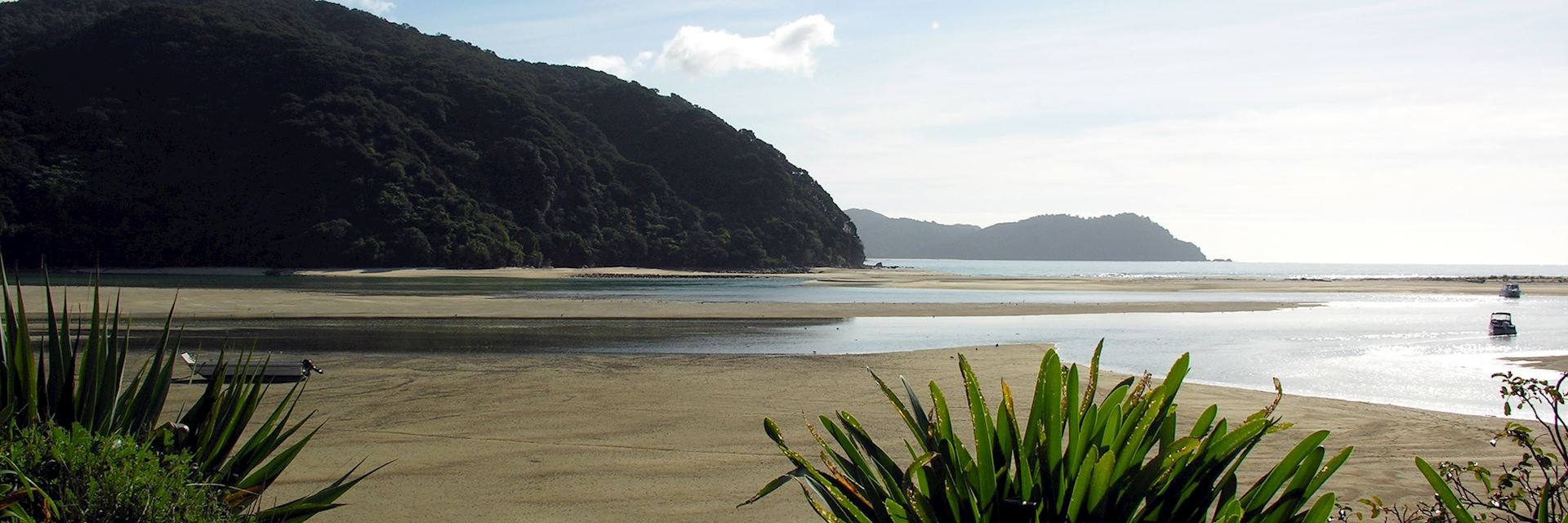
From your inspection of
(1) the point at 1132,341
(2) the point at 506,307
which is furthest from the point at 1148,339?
(2) the point at 506,307

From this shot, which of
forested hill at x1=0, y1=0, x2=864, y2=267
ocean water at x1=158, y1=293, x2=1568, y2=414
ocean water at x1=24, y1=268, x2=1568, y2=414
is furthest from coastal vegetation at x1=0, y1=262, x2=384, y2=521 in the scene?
forested hill at x1=0, y1=0, x2=864, y2=267

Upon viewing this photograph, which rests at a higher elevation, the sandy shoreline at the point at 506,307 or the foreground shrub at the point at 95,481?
the foreground shrub at the point at 95,481

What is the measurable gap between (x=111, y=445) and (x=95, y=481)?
200 mm

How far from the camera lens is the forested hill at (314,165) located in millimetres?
71750

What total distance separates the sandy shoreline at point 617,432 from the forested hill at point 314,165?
201ft

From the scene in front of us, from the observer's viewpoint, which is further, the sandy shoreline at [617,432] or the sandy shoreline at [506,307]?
the sandy shoreline at [506,307]

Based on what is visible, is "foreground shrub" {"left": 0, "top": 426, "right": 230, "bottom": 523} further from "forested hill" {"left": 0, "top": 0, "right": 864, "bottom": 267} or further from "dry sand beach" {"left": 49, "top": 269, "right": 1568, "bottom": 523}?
"forested hill" {"left": 0, "top": 0, "right": 864, "bottom": 267}

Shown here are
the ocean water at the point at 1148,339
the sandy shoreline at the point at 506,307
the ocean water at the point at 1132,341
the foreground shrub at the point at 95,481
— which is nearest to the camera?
the foreground shrub at the point at 95,481

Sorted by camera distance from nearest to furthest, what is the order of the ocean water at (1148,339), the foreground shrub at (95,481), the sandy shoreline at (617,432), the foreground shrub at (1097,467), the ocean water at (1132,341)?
the foreground shrub at (1097,467) → the foreground shrub at (95,481) → the sandy shoreline at (617,432) → the ocean water at (1132,341) → the ocean water at (1148,339)

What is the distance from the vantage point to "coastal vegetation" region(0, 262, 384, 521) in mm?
2699

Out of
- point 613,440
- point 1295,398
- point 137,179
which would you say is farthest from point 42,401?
point 137,179

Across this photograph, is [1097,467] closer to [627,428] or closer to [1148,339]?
[627,428]

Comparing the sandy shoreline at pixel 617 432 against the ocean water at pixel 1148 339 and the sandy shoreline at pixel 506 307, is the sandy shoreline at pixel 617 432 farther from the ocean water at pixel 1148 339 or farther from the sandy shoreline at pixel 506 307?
the sandy shoreline at pixel 506 307

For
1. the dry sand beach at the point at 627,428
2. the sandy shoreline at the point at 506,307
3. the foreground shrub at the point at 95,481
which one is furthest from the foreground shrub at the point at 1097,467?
the sandy shoreline at the point at 506,307
